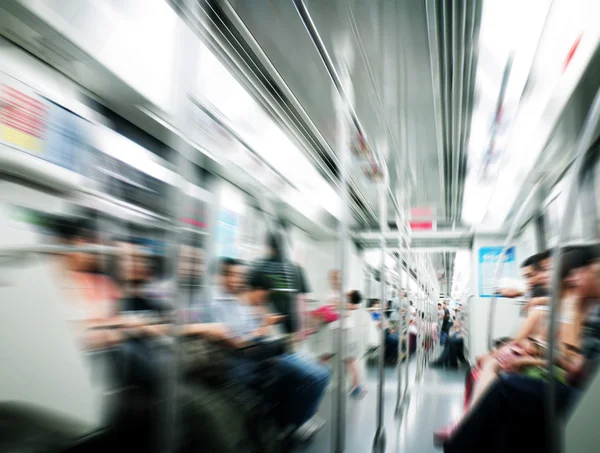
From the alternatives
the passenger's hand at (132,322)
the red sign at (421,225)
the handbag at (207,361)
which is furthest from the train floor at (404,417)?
the red sign at (421,225)

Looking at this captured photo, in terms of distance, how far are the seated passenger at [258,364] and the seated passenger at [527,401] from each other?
0.83 meters

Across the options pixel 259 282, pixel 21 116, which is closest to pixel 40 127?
pixel 21 116

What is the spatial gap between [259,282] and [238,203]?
52 centimetres

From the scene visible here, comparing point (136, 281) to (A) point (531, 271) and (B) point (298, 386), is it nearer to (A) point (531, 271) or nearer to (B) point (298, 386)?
(B) point (298, 386)

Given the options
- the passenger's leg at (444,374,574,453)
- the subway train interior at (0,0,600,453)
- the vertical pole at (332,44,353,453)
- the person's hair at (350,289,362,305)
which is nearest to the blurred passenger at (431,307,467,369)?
the subway train interior at (0,0,600,453)

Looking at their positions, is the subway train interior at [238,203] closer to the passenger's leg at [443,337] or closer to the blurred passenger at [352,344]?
the blurred passenger at [352,344]

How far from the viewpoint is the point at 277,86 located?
101 inches

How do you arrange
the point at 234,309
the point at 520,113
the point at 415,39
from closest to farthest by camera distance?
the point at 234,309, the point at 415,39, the point at 520,113

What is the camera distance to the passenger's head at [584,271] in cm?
167

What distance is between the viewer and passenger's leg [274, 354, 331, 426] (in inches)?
82.8

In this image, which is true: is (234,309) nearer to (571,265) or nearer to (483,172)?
(571,265)

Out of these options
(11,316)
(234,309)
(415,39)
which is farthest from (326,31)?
(11,316)

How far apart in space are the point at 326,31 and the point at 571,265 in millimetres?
1676

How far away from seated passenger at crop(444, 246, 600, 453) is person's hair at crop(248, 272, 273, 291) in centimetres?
130
